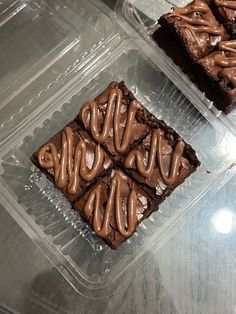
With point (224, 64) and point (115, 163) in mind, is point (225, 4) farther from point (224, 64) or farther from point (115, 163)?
point (115, 163)

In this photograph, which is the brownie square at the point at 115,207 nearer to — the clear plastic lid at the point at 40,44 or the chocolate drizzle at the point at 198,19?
the clear plastic lid at the point at 40,44

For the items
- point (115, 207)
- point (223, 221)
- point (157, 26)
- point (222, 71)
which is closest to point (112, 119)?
point (115, 207)

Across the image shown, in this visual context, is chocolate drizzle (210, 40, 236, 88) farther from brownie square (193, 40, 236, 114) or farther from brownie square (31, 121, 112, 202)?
brownie square (31, 121, 112, 202)

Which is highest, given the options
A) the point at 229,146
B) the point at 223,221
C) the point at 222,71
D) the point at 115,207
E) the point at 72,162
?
the point at 72,162

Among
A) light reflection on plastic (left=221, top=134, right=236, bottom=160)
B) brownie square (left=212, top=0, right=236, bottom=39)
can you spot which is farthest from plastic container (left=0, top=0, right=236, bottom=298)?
brownie square (left=212, top=0, right=236, bottom=39)

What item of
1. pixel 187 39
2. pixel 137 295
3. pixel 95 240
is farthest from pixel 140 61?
pixel 137 295

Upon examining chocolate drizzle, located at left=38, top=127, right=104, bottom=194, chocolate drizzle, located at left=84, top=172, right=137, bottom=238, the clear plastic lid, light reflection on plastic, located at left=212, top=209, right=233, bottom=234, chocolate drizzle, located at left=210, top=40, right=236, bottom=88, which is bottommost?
light reflection on plastic, located at left=212, top=209, right=233, bottom=234
